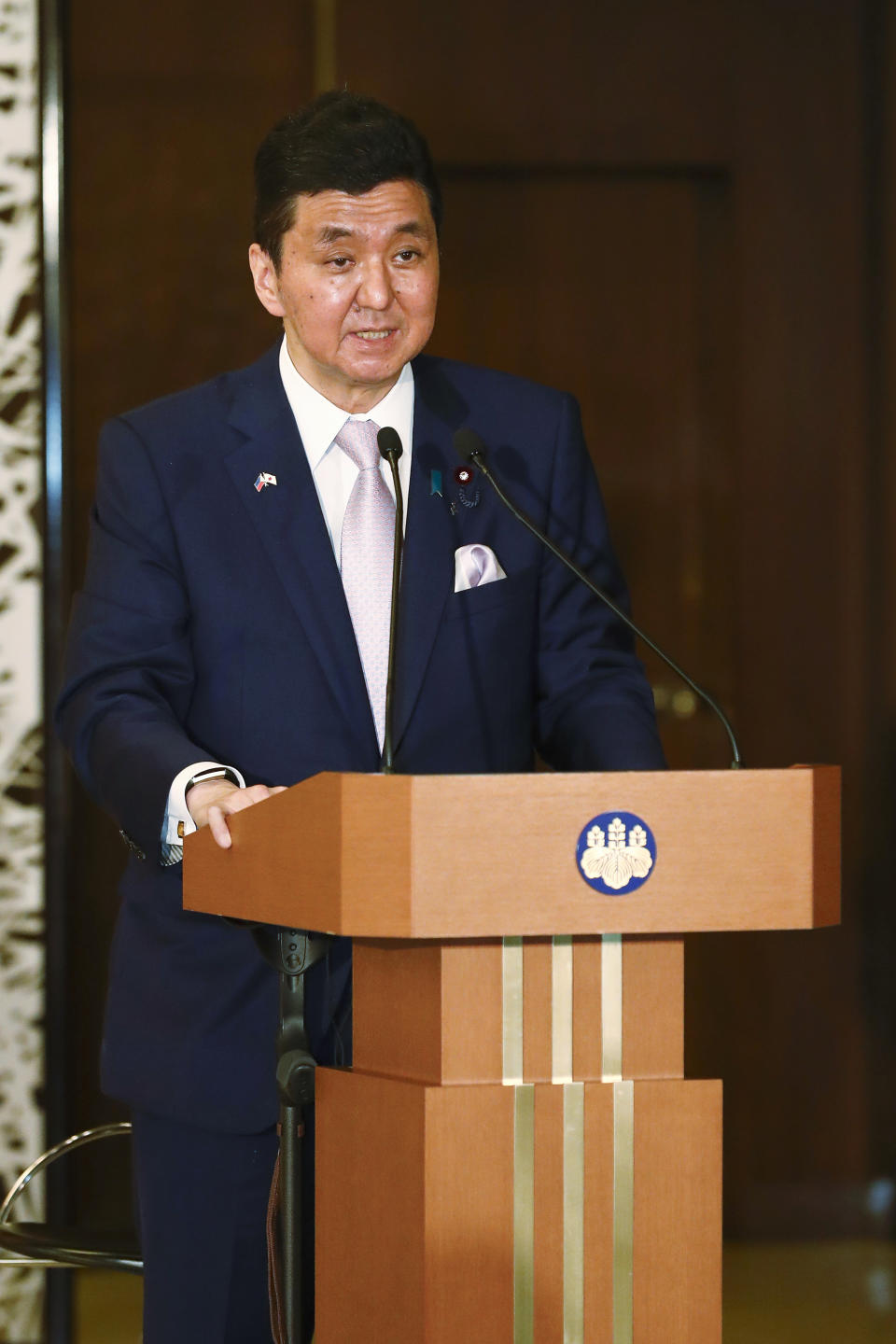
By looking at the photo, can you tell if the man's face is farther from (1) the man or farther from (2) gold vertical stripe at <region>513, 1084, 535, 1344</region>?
(2) gold vertical stripe at <region>513, 1084, 535, 1344</region>

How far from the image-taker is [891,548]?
159 inches

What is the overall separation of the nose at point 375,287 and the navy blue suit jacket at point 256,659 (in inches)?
6.0

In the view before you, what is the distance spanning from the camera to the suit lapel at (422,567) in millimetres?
1933

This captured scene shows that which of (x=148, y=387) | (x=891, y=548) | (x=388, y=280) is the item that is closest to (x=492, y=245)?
(x=148, y=387)

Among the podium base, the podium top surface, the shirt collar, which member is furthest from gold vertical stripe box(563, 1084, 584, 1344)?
the shirt collar

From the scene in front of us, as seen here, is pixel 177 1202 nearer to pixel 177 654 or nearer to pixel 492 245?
pixel 177 654

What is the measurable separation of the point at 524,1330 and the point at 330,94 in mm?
1348

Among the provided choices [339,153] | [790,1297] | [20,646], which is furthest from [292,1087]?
[790,1297]

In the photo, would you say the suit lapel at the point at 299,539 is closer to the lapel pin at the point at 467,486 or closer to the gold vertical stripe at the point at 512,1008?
the lapel pin at the point at 467,486

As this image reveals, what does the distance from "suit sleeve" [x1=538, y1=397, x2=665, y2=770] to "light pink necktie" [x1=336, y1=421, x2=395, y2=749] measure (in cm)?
21

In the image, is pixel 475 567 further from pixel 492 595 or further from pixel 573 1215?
pixel 573 1215

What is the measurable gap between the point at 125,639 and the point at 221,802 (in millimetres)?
441

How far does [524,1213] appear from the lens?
1363 mm

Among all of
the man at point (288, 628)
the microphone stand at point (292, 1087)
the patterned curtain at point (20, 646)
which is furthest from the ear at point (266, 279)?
the patterned curtain at point (20, 646)
